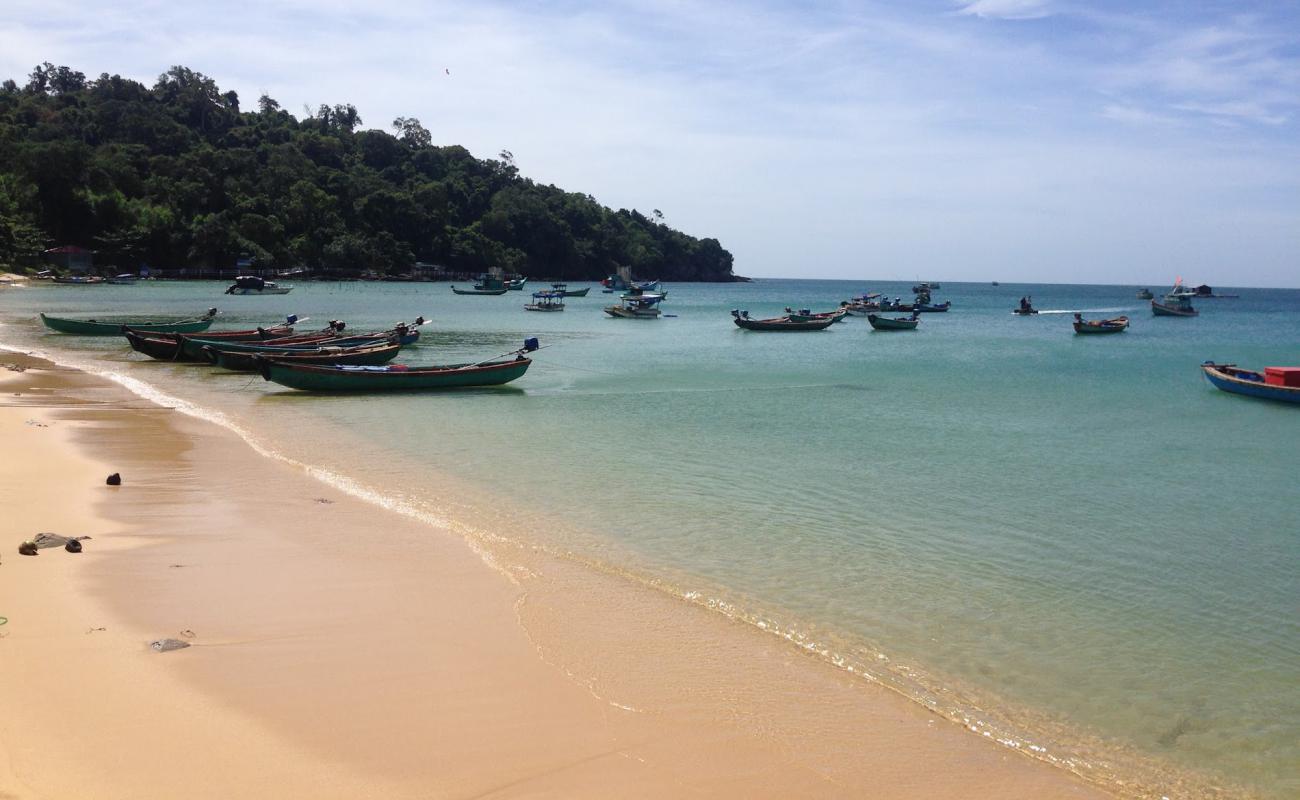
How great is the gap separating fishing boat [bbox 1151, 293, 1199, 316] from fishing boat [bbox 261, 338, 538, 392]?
63974mm

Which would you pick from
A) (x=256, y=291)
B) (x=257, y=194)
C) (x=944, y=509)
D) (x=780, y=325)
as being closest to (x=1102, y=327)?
(x=780, y=325)

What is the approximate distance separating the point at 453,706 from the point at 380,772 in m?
0.76

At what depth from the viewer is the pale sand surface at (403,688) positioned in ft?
14.5

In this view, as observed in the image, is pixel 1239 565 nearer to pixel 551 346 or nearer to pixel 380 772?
pixel 380 772

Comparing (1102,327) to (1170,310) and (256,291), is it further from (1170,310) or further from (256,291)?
(256,291)

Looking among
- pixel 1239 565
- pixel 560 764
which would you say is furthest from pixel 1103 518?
pixel 560 764

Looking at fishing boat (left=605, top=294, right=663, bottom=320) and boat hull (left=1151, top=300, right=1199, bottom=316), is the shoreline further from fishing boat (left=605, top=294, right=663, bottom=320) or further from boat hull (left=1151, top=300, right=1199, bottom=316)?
boat hull (left=1151, top=300, right=1199, bottom=316)

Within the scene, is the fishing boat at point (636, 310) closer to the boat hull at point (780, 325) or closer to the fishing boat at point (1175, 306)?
the boat hull at point (780, 325)

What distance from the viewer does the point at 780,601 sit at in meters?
7.34

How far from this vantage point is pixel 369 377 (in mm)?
19812

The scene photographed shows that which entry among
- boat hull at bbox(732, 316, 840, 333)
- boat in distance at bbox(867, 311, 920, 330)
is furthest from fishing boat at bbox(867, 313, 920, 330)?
boat hull at bbox(732, 316, 840, 333)

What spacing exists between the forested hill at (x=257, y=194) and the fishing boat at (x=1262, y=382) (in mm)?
79185

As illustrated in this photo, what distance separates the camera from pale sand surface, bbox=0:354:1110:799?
441 cm

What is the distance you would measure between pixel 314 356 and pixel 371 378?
8.78 ft
